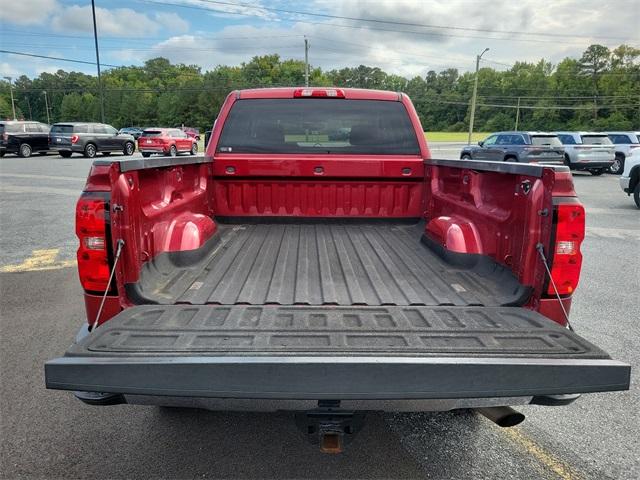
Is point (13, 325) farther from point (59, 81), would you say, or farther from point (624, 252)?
point (59, 81)

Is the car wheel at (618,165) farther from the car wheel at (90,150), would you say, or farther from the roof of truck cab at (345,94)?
the car wheel at (90,150)

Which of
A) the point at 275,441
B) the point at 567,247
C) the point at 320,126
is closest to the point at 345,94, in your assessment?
the point at 320,126

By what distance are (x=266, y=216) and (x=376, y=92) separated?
1569mm

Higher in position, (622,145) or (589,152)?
(622,145)

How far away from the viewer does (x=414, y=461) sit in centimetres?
255

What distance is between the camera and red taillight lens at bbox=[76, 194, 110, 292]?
86.1 inches

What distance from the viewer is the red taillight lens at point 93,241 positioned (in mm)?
2188

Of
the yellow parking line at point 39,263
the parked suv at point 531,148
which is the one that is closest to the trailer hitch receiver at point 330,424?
the yellow parking line at point 39,263

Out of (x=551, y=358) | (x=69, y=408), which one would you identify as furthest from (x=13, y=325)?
(x=551, y=358)

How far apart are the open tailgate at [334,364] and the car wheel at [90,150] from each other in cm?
2821

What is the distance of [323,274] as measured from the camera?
300 cm

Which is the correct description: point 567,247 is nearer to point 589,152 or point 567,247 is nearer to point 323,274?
point 323,274

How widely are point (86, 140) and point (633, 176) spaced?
26320 mm

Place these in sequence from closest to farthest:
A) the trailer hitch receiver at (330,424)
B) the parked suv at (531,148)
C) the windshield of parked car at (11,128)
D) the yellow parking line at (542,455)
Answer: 1. the trailer hitch receiver at (330,424)
2. the yellow parking line at (542,455)
3. the parked suv at (531,148)
4. the windshield of parked car at (11,128)
